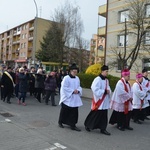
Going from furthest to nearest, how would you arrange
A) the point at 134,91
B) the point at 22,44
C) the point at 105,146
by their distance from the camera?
the point at 22,44, the point at 134,91, the point at 105,146

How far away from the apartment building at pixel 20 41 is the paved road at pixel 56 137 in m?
56.4

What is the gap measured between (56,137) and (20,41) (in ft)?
254

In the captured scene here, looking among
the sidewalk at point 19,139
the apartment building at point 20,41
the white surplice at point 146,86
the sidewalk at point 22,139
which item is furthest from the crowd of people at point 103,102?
the apartment building at point 20,41

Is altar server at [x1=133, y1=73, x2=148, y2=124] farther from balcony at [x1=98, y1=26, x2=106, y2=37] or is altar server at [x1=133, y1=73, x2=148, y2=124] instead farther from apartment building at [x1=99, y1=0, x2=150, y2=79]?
balcony at [x1=98, y1=26, x2=106, y2=37]

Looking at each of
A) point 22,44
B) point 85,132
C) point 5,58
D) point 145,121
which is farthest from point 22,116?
point 5,58

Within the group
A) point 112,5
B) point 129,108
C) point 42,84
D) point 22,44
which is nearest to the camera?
point 129,108

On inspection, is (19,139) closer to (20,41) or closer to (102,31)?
(102,31)

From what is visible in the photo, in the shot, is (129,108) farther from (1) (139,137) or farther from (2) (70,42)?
(2) (70,42)

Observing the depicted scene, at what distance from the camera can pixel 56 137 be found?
6246 millimetres

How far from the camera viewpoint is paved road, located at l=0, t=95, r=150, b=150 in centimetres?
553

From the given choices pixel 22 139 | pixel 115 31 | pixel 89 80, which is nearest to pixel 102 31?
pixel 115 31

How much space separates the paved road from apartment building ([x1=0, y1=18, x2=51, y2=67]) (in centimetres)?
5642

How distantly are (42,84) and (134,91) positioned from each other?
19.0 ft

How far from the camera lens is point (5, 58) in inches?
3684
